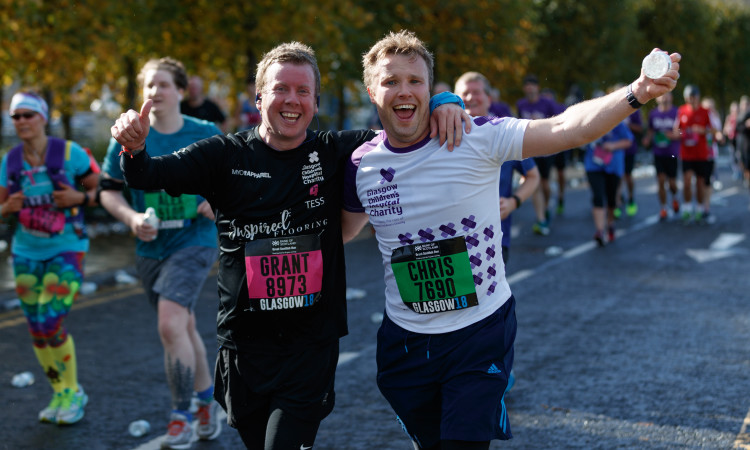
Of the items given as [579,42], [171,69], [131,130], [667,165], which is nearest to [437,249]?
[131,130]

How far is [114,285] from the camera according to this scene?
1094 cm

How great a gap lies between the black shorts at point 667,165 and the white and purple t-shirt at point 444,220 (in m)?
13.7

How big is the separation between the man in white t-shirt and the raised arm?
0.01 metres

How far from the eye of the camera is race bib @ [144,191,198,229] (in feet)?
17.5

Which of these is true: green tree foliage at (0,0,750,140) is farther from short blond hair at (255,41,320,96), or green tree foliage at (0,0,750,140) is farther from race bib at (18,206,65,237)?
short blond hair at (255,41,320,96)

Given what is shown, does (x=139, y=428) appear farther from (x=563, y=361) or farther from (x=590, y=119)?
(x=590, y=119)

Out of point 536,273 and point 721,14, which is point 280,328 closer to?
point 536,273

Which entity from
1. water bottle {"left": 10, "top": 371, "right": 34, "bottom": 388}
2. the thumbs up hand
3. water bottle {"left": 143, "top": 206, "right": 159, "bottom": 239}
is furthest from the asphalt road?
the thumbs up hand

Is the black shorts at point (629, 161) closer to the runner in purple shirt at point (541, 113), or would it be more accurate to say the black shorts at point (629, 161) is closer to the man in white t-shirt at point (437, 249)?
the runner in purple shirt at point (541, 113)

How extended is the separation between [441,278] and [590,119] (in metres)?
0.79

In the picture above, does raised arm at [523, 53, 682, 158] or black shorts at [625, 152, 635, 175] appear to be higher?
raised arm at [523, 53, 682, 158]

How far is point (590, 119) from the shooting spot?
3.25 m

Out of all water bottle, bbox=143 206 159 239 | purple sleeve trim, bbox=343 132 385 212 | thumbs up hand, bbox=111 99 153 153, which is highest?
thumbs up hand, bbox=111 99 153 153

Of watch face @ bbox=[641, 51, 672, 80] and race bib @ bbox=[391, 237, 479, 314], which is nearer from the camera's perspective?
watch face @ bbox=[641, 51, 672, 80]
